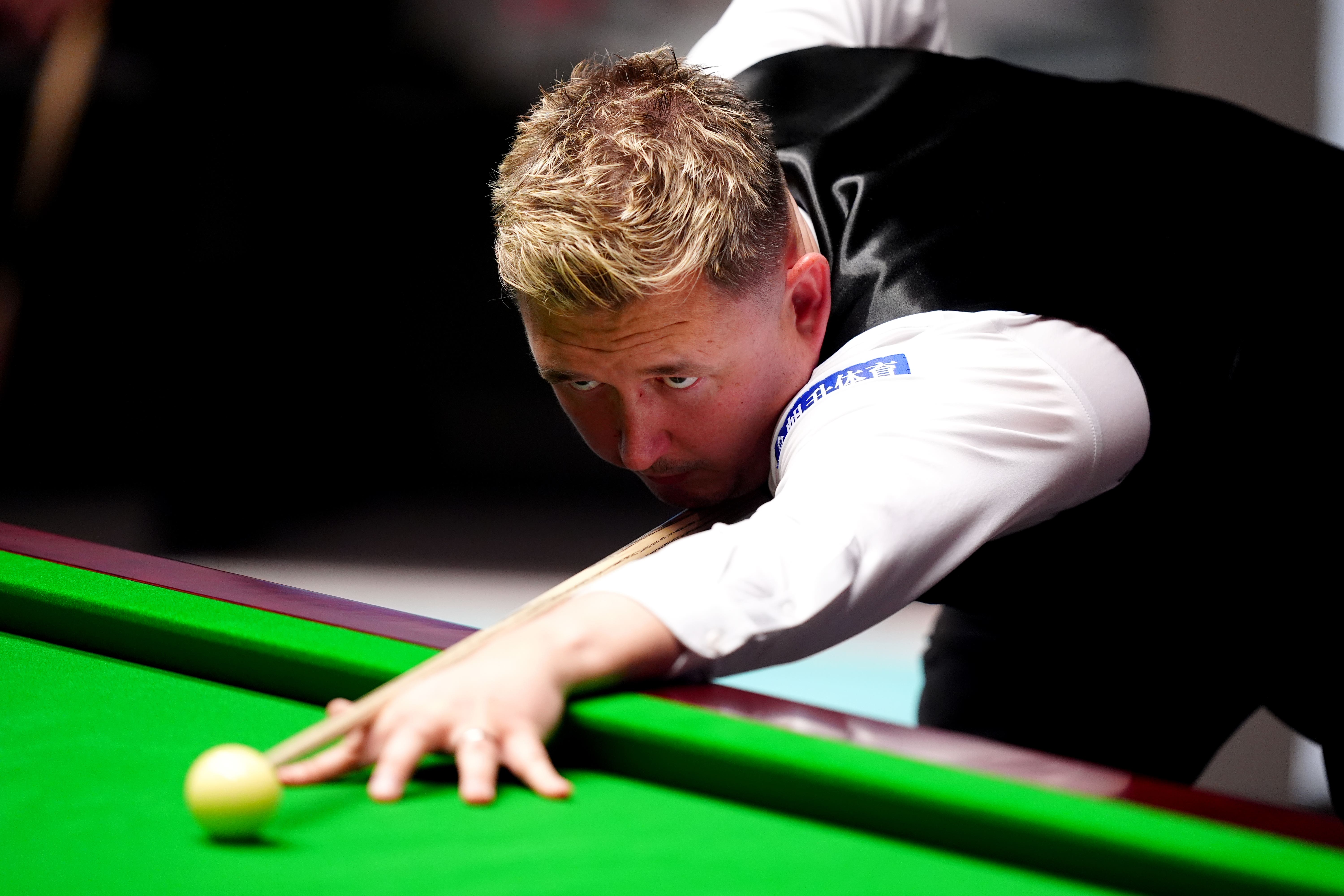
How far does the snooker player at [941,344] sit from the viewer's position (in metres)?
1.51

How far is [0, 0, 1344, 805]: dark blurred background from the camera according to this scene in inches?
242

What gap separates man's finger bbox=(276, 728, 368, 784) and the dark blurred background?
4.52m

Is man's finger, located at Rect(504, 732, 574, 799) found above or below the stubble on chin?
below

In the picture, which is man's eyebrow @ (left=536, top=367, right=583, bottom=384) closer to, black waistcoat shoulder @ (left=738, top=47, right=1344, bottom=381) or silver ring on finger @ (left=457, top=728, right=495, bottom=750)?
black waistcoat shoulder @ (left=738, top=47, right=1344, bottom=381)

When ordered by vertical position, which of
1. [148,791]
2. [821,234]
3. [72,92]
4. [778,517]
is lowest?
[148,791]

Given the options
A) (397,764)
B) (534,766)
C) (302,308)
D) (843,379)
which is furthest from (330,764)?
(302,308)

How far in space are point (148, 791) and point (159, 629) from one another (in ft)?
1.27

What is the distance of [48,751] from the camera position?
121cm

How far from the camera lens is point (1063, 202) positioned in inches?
75.0

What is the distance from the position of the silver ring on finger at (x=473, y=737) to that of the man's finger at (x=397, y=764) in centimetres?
3

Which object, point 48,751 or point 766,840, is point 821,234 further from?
point 48,751

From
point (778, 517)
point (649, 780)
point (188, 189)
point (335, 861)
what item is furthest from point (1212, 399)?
point (188, 189)

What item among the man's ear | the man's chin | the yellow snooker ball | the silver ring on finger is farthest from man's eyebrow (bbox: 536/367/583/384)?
the yellow snooker ball

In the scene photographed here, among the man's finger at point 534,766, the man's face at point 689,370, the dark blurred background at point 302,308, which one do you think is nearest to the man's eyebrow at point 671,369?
the man's face at point 689,370
